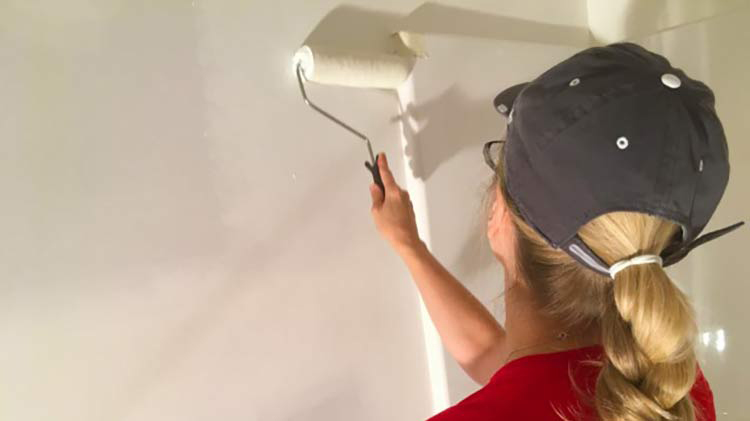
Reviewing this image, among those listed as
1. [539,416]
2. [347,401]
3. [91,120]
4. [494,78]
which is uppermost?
[91,120]

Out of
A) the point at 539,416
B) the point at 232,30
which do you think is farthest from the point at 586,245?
the point at 232,30

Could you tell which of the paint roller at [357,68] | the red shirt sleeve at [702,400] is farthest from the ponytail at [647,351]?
the paint roller at [357,68]

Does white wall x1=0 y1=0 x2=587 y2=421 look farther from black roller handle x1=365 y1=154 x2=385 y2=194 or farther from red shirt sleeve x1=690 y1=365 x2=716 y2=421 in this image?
red shirt sleeve x1=690 y1=365 x2=716 y2=421

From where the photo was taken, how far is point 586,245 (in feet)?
2.00

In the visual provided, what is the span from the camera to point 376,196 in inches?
34.2

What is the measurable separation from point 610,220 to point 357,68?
403 millimetres

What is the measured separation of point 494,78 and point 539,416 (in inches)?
24.3

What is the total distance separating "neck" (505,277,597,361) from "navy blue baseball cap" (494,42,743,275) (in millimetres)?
106

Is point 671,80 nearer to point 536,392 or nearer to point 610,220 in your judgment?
point 610,220

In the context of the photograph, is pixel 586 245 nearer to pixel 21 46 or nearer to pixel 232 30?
pixel 232 30

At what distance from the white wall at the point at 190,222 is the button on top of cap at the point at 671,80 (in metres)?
0.43

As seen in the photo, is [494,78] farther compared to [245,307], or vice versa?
[494,78]

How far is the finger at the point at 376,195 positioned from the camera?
2.84 feet

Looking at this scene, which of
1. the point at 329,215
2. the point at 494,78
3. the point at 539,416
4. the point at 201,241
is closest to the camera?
the point at 539,416
